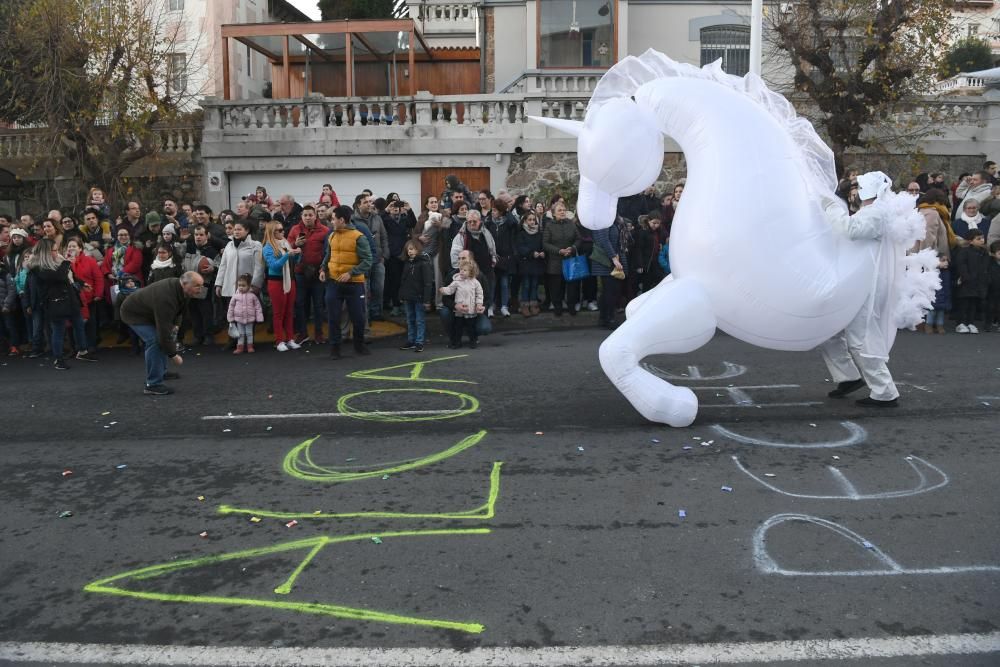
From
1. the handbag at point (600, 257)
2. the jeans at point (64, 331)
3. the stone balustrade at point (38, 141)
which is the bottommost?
the jeans at point (64, 331)

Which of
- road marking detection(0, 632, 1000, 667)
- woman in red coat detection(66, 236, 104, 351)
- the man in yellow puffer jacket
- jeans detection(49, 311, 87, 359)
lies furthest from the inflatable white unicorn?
woman in red coat detection(66, 236, 104, 351)

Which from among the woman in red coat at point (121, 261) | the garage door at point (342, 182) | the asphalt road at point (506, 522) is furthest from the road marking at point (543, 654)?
the garage door at point (342, 182)

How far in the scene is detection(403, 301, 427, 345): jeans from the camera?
1031cm

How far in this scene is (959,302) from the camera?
10.9 meters

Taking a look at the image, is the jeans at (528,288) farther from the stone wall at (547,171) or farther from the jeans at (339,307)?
the stone wall at (547,171)

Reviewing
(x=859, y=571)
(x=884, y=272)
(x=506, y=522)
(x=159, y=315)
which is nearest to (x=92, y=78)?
(x=159, y=315)

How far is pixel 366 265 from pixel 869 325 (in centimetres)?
575

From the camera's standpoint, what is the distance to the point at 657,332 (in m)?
5.88

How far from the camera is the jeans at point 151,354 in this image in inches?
322

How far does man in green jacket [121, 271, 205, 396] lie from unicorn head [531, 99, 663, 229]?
3.85 meters

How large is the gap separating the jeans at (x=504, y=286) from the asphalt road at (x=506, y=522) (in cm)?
407

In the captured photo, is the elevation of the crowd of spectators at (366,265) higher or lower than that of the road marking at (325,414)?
higher

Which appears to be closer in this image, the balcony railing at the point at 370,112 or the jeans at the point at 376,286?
the jeans at the point at 376,286

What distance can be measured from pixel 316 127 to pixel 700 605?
16.2 m
